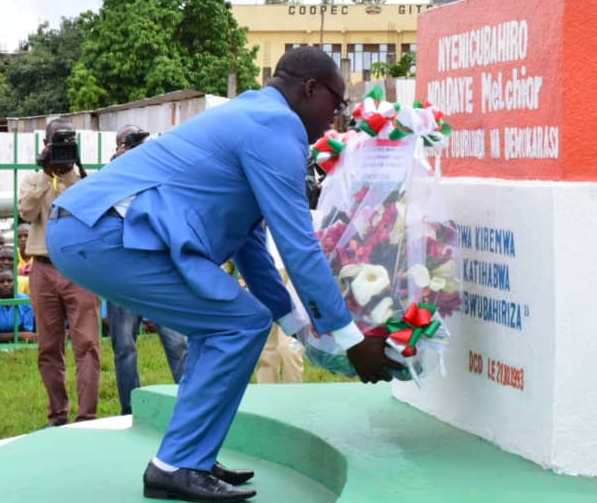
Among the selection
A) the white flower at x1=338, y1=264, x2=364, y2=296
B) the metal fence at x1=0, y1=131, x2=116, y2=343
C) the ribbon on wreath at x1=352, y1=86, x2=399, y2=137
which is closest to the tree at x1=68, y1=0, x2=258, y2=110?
the metal fence at x1=0, y1=131, x2=116, y2=343

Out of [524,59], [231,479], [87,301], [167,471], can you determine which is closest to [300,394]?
[231,479]

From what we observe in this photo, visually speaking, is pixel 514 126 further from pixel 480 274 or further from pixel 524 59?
pixel 480 274

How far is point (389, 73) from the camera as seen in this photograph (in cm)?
4378

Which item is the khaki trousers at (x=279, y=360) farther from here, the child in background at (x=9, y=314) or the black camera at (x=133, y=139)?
the child in background at (x=9, y=314)

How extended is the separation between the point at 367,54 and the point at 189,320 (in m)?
64.2

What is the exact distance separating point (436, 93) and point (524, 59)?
84cm

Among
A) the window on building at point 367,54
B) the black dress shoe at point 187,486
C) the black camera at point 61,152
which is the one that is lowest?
the black dress shoe at point 187,486

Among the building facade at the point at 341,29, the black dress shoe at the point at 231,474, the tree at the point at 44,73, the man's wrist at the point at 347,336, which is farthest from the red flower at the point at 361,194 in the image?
Answer: the building facade at the point at 341,29

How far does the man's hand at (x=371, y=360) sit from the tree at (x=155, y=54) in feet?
119

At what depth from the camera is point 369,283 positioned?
4488mm

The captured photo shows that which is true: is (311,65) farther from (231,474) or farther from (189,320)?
(231,474)

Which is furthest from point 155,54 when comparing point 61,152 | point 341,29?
point 61,152

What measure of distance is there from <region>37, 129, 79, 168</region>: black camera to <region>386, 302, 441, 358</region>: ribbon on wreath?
12.9 feet

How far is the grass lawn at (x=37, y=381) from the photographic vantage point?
852cm
